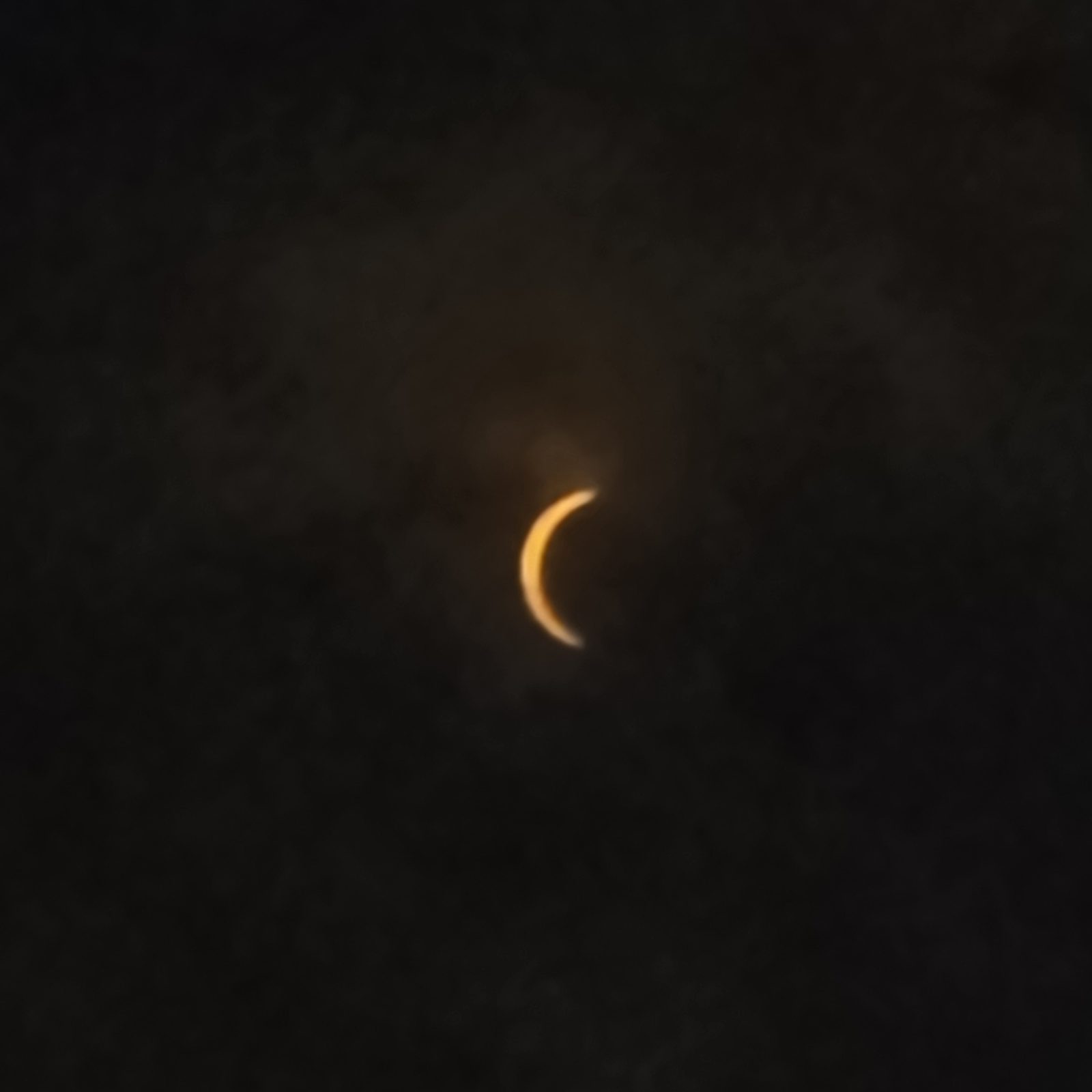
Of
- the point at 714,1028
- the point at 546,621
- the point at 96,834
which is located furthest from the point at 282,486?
the point at 714,1028

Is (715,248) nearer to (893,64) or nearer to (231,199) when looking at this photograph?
(893,64)

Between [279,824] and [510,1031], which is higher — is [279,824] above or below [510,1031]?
above

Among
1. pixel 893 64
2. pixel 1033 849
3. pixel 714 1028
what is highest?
pixel 893 64
